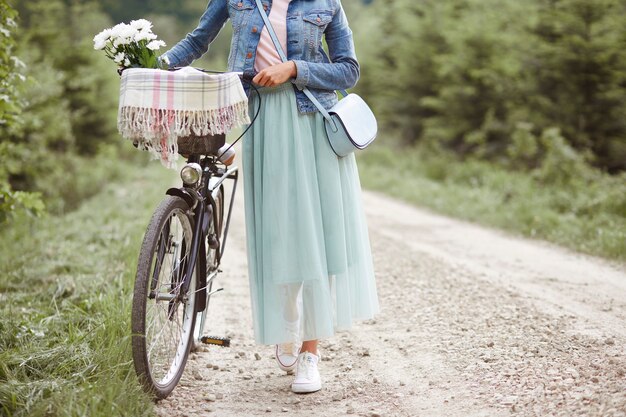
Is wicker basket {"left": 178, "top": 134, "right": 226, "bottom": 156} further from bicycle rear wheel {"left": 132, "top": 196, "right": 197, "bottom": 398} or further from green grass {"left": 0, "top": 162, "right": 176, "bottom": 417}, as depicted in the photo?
green grass {"left": 0, "top": 162, "right": 176, "bottom": 417}

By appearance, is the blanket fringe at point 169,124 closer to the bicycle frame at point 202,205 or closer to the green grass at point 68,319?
the bicycle frame at point 202,205

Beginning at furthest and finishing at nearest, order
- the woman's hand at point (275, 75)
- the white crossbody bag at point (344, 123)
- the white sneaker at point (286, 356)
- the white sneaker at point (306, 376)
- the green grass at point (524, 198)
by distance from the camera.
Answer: the green grass at point (524, 198), the white sneaker at point (286, 356), the white sneaker at point (306, 376), the white crossbody bag at point (344, 123), the woman's hand at point (275, 75)

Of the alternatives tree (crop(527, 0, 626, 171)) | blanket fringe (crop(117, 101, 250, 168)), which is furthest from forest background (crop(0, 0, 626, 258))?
blanket fringe (crop(117, 101, 250, 168))

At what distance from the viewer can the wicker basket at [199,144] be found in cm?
277

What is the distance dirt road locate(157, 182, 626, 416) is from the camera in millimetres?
2791

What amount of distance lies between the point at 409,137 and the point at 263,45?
39.8 ft

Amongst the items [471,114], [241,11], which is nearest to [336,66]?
[241,11]

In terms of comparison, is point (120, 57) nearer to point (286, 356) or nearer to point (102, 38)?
point (102, 38)

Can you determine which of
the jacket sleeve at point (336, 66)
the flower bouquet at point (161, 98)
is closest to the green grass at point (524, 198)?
the jacket sleeve at point (336, 66)

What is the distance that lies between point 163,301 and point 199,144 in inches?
26.8

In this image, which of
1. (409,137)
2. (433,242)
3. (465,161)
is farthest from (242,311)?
(409,137)

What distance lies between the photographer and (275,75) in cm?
273

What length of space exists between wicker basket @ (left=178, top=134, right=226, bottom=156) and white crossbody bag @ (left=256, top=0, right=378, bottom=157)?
0.44m

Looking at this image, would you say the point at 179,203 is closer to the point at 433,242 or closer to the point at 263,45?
the point at 263,45
